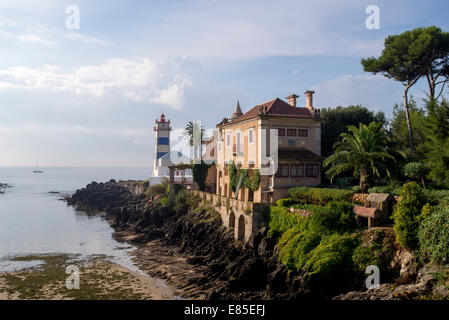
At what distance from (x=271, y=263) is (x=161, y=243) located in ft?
52.8

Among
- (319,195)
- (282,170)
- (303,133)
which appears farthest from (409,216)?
(303,133)

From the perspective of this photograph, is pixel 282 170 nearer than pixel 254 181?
Yes

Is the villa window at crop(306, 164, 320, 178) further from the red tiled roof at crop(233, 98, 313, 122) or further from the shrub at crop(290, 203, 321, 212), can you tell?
the shrub at crop(290, 203, 321, 212)

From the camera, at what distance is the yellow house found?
32.5 metres

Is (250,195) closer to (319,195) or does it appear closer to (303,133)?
(303,133)

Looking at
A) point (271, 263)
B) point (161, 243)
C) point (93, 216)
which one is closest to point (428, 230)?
point (271, 263)

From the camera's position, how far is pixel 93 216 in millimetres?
59625

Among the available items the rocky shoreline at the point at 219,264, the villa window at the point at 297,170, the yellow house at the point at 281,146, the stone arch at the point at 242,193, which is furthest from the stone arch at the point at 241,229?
the villa window at the point at 297,170

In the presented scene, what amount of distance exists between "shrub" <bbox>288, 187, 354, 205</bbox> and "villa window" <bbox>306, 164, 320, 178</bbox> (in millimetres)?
3555

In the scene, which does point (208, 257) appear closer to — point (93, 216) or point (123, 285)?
point (123, 285)

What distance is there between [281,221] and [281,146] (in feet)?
29.5

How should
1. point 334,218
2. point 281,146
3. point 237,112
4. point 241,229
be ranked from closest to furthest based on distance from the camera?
point 334,218
point 241,229
point 281,146
point 237,112

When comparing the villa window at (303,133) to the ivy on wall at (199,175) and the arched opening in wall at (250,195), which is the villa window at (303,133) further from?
the ivy on wall at (199,175)

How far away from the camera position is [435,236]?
16625 mm
